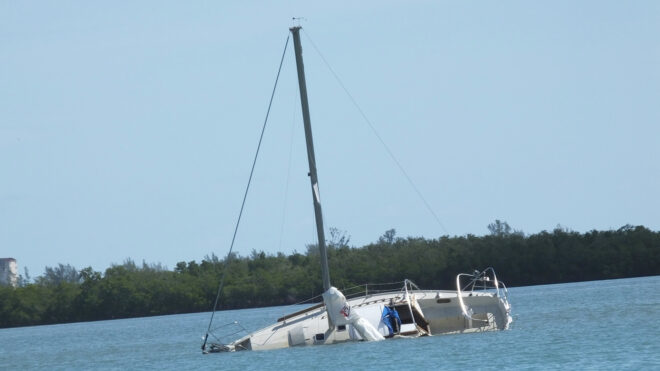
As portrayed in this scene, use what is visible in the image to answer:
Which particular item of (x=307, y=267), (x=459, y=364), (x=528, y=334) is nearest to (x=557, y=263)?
(x=307, y=267)

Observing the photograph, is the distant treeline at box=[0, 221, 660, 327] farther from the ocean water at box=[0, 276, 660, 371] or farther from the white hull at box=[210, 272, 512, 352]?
the white hull at box=[210, 272, 512, 352]

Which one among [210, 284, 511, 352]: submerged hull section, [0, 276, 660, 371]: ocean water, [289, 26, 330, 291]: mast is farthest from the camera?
[210, 284, 511, 352]: submerged hull section

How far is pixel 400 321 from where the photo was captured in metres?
43.5

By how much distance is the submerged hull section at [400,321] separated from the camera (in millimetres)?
42156

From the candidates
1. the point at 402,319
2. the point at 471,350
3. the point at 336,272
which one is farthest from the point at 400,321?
the point at 336,272

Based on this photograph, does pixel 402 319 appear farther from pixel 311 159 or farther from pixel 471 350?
pixel 311 159

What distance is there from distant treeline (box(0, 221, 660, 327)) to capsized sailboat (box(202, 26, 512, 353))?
44.1m

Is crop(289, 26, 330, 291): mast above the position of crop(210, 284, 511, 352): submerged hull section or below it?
above

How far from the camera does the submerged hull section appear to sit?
1660 inches

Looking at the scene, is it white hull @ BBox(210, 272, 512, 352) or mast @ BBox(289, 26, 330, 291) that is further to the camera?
white hull @ BBox(210, 272, 512, 352)

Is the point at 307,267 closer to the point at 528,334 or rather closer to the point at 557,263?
the point at 557,263

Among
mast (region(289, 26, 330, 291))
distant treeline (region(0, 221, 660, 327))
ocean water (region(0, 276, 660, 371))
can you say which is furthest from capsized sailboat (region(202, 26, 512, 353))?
distant treeline (region(0, 221, 660, 327))

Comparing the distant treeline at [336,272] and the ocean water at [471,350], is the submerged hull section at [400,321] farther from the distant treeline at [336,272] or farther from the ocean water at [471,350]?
the distant treeline at [336,272]

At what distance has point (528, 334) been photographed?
43406 mm
